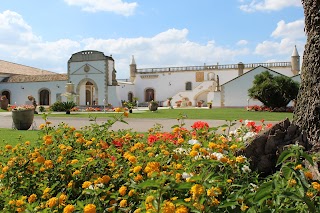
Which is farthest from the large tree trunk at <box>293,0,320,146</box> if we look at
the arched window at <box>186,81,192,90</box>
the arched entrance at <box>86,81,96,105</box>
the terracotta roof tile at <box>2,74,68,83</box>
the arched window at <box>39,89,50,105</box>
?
the arched window at <box>186,81,192,90</box>

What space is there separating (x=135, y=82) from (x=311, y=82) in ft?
154

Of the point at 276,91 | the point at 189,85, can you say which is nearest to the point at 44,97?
the point at 189,85

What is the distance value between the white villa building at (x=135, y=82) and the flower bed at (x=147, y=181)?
35.5 metres

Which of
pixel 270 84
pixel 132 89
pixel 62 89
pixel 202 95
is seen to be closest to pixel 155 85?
pixel 132 89

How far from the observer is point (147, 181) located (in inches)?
64.4

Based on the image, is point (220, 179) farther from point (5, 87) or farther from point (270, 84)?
point (5, 87)

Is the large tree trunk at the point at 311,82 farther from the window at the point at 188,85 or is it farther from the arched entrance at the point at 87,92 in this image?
the window at the point at 188,85

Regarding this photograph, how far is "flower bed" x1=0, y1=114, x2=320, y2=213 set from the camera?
1639mm

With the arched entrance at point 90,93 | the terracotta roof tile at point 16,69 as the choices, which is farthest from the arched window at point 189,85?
the terracotta roof tile at point 16,69

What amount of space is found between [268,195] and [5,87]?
158 ft

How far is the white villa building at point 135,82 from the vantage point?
40.1 meters

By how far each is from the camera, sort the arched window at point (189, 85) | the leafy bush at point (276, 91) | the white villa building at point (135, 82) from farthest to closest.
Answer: the arched window at point (189, 85), the white villa building at point (135, 82), the leafy bush at point (276, 91)

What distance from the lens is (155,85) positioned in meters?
49.8

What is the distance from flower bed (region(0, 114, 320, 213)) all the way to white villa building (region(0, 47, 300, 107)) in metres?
35.5
